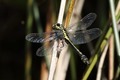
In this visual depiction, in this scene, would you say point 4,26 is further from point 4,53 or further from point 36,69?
point 36,69

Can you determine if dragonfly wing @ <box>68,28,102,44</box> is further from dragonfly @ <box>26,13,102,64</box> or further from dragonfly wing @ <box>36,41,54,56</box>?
dragonfly wing @ <box>36,41,54,56</box>

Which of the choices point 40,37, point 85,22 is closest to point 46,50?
point 40,37

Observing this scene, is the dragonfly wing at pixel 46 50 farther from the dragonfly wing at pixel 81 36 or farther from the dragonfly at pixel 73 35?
the dragonfly wing at pixel 81 36

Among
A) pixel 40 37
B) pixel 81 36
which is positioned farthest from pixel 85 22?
pixel 40 37

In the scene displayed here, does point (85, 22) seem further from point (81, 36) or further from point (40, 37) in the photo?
point (40, 37)

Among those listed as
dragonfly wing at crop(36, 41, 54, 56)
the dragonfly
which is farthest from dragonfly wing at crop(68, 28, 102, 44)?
dragonfly wing at crop(36, 41, 54, 56)

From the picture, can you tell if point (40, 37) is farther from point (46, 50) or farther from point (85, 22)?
point (85, 22)

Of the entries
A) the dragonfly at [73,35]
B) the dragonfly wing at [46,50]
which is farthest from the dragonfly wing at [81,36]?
the dragonfly wing at [46,50]

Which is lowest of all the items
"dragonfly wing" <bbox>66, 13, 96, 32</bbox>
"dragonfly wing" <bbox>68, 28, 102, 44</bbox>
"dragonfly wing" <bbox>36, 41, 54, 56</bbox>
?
"dragonfly wing" <bbox>36, 41, 54, 56</bbox>

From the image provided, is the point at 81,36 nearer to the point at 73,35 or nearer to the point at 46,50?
the point at 73,35
